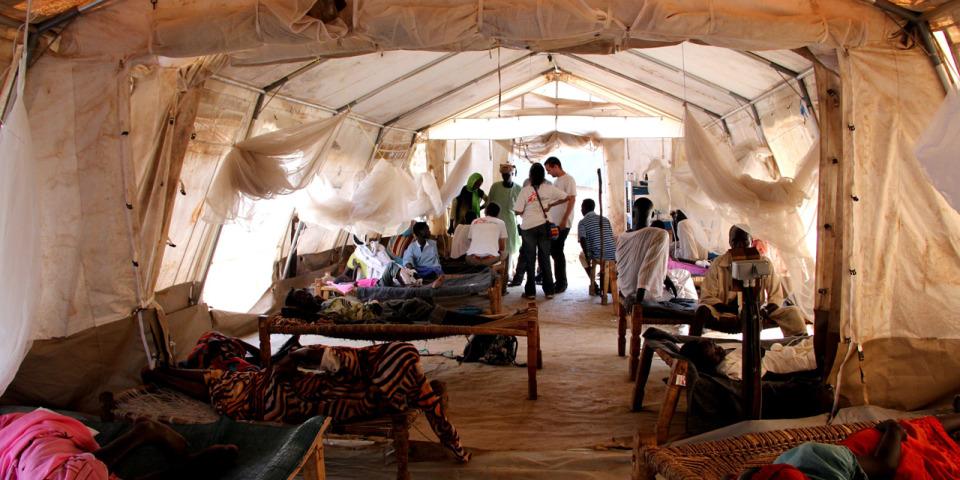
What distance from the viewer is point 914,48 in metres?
4.07

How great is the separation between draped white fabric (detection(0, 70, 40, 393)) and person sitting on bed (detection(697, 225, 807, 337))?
4034 millimetres

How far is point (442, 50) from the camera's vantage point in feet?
13.8

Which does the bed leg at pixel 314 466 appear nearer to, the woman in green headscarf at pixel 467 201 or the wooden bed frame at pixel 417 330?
the wooden bed frame at pixel 417 330

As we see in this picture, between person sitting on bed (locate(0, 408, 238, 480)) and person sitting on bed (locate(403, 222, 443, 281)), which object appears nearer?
person sitting on bed (locate(0, 408, 238, 480))

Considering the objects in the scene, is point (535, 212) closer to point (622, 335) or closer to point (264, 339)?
point (622, 335)

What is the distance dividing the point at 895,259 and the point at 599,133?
7.75 meters

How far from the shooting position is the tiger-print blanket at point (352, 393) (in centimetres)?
361

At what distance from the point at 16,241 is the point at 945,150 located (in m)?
4.17

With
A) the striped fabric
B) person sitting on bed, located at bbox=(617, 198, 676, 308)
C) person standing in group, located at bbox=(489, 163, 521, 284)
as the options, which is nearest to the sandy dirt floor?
person sitting on bed, located at bbox=(617, 198, 676, 308)

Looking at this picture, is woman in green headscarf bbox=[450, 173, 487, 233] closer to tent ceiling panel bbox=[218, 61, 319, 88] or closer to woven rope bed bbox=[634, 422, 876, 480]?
tent ceiling panel bbox=[218, 61, 319, 88]

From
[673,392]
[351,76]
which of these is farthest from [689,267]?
[673,392]

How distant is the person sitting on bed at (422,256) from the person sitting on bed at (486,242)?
0.63m

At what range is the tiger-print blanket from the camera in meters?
3.61

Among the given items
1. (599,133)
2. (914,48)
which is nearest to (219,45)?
(914,48)
